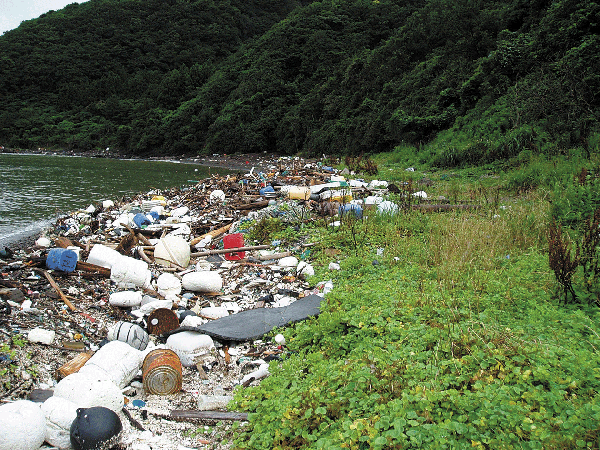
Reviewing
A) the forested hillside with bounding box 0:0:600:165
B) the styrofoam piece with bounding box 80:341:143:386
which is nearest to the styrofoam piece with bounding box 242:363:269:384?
the styrofoam piece with bounding box 80:341:143:386

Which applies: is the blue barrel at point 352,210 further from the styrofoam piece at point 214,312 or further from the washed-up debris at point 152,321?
the styrofoam piece at point 214,312

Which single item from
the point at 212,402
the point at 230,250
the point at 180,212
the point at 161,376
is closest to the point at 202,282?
the point at 230,250

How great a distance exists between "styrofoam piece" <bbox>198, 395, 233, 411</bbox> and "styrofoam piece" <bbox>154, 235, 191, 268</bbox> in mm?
3431

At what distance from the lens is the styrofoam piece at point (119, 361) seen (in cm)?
313

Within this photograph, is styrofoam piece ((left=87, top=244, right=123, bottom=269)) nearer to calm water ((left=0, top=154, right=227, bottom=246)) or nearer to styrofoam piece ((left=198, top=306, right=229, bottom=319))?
styrofoam piece ((left=198, top=306, right=229, bottom=319))

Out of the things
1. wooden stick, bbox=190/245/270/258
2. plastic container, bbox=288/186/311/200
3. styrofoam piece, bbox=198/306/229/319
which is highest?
plastic container, bbox=288/186/311/200

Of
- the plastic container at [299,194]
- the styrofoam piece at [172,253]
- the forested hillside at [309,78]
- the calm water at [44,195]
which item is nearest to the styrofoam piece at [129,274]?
the styrofoam piece at [172,253]

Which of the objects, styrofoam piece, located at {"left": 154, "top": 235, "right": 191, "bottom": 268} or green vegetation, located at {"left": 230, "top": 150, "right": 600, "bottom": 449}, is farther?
styrofoam piece, located at {"left": 154, "top": 235, "right": 191, "bottom": 268}

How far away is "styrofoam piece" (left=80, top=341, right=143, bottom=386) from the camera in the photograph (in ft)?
10.3

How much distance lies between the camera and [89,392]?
8.85 feet

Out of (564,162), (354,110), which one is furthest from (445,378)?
(354,110)

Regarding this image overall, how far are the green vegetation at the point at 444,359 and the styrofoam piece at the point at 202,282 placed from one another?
1474 mm

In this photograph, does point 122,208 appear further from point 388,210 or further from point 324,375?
point 324,375

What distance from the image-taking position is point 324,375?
2725 millimetres
